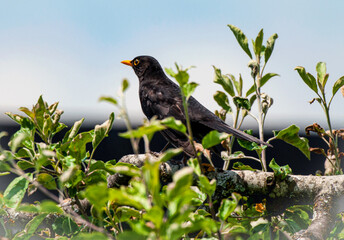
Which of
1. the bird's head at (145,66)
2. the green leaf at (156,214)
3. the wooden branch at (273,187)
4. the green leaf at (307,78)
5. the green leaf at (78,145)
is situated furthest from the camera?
the bird's head at (145,66)

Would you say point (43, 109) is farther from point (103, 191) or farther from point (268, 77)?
point (268, 77)

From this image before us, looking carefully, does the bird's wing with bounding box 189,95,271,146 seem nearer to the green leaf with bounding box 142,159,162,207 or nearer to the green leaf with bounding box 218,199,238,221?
the green leaf with bounding box 218,199,238,221

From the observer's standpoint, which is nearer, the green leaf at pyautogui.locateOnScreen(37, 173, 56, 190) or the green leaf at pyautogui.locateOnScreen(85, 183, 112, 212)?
the green leaf at pyautogui.locateOnScreen(85, 183, 112, 212)

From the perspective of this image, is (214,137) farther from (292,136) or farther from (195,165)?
(292,136)

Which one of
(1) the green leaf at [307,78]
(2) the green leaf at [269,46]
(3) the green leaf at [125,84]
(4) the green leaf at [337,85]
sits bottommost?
(4) the green leaf at [337,85]

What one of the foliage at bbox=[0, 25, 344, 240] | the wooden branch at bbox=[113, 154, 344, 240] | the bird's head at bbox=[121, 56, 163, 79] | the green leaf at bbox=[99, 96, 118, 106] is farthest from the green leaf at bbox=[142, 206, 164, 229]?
the bird's head at bbox=[121, 56, 163, 79]

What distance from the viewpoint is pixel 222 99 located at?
7.56 feet

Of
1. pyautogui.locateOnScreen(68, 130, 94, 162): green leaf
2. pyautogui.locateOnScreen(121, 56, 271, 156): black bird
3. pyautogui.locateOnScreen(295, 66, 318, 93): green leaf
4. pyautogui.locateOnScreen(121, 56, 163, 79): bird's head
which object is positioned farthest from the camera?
pyautogui.locateOnScreen(121, 56, 163, 79): bird's head

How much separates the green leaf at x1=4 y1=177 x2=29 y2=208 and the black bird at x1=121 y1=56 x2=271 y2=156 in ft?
4.47

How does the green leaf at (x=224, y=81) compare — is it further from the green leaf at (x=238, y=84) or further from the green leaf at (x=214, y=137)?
the green leaf at (x=214, y=137)

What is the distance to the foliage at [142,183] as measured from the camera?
2.79 ft

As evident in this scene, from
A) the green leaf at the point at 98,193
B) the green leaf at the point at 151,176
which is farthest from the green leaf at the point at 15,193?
the green leaf at the point at 151,176

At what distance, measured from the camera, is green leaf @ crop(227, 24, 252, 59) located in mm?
2236

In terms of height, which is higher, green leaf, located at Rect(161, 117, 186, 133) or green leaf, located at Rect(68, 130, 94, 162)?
green leaf, located at Rect(161, 117, 186, 133)
